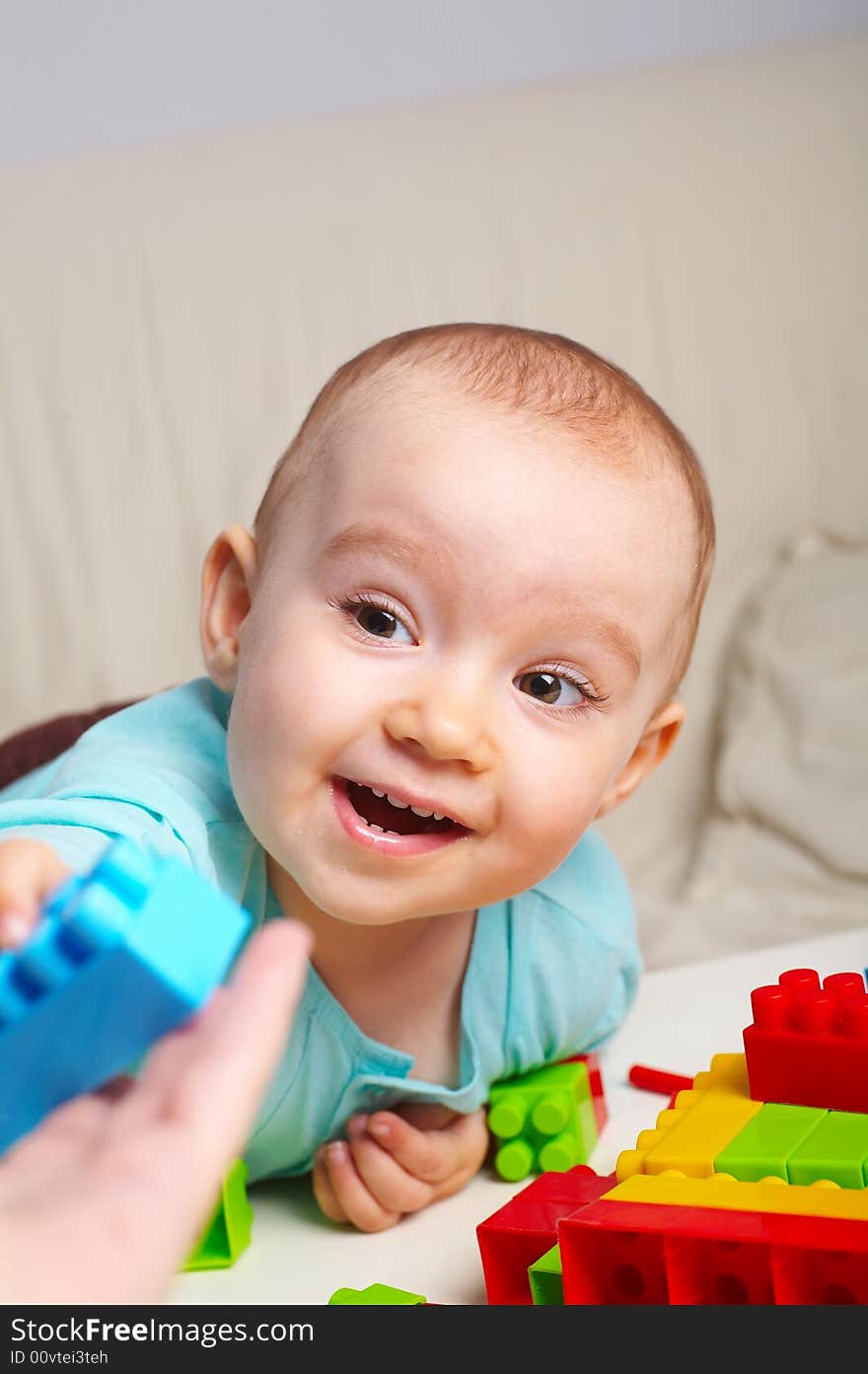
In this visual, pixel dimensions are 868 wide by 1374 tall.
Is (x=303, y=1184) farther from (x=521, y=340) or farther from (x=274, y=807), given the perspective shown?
(x=521, y=340)

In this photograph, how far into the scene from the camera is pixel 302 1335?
567mm

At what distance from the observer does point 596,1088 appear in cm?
96

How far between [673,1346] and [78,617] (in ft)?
3.68

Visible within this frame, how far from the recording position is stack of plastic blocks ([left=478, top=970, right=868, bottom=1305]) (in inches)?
23.3

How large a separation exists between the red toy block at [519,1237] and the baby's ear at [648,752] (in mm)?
232

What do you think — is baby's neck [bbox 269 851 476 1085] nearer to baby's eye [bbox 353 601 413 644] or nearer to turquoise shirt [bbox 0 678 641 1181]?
turquoise shirt [bbox 0 678 641 1181]

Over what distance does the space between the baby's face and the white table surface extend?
0.63 ft

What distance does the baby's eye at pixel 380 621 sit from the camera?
2.43ft

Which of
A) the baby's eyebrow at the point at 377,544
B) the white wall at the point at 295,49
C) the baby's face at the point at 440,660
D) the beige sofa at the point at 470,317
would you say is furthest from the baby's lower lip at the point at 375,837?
the white wall at the point at 295,49

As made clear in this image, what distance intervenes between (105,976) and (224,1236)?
1.53 ft

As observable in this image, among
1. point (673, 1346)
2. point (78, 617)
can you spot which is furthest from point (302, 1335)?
point (78, 617)

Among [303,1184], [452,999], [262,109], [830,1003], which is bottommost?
[303,1184]

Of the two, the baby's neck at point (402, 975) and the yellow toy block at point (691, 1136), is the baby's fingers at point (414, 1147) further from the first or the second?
the yellow toy block at point (691, 1136)

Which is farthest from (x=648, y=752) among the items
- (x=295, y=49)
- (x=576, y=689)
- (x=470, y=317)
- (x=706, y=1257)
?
(x=295, y=49)
